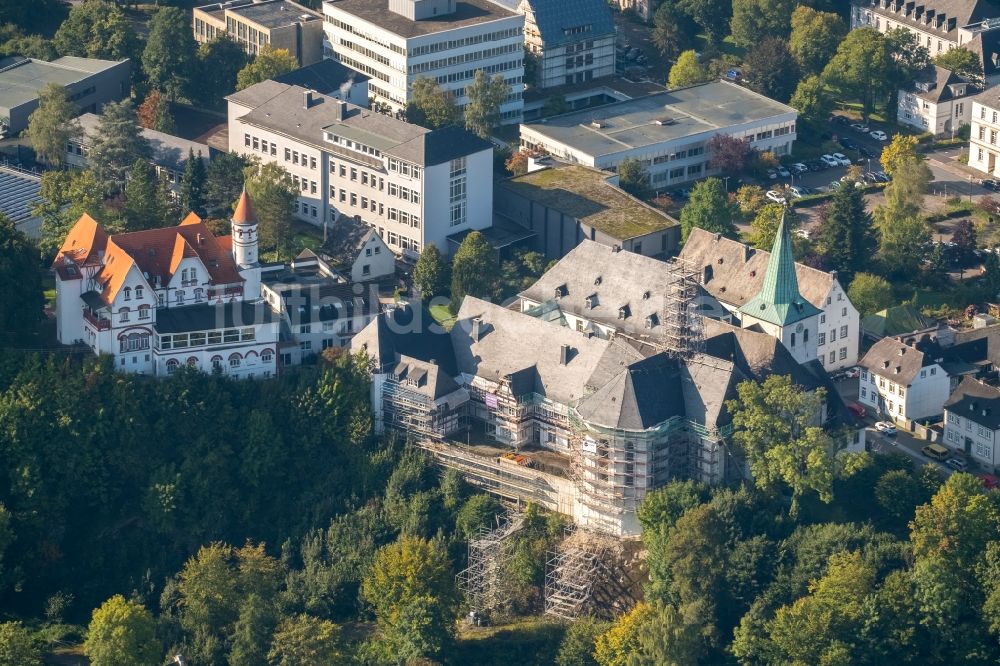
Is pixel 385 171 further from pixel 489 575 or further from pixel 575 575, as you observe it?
pixel 575 575

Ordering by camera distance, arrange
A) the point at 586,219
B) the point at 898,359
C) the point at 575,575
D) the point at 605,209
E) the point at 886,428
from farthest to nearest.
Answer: the point at 605,209
the point at 586,219
the point at 898,359
the point at 886,428
the point at 575,575

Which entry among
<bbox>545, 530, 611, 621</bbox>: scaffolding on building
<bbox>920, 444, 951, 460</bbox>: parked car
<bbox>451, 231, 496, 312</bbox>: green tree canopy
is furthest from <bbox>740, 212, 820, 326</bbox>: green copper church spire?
<bbox>545, 530, 611, 621</bbox>: scaffolding on building

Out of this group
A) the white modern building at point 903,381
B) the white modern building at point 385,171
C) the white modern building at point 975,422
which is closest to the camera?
the white modern building at point 975,422

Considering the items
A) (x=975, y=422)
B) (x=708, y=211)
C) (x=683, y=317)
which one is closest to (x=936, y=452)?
(x=975, y=422)

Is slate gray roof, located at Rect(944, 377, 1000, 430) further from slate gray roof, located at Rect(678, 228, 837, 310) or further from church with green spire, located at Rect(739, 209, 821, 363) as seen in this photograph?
slate gray roof, located at Rect(678, 228, 837, 310)

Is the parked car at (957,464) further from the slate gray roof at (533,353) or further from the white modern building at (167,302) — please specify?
the white modern building at (167,302)

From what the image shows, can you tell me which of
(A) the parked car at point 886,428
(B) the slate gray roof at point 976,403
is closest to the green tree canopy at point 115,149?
(A) the parked car at point 886,428
